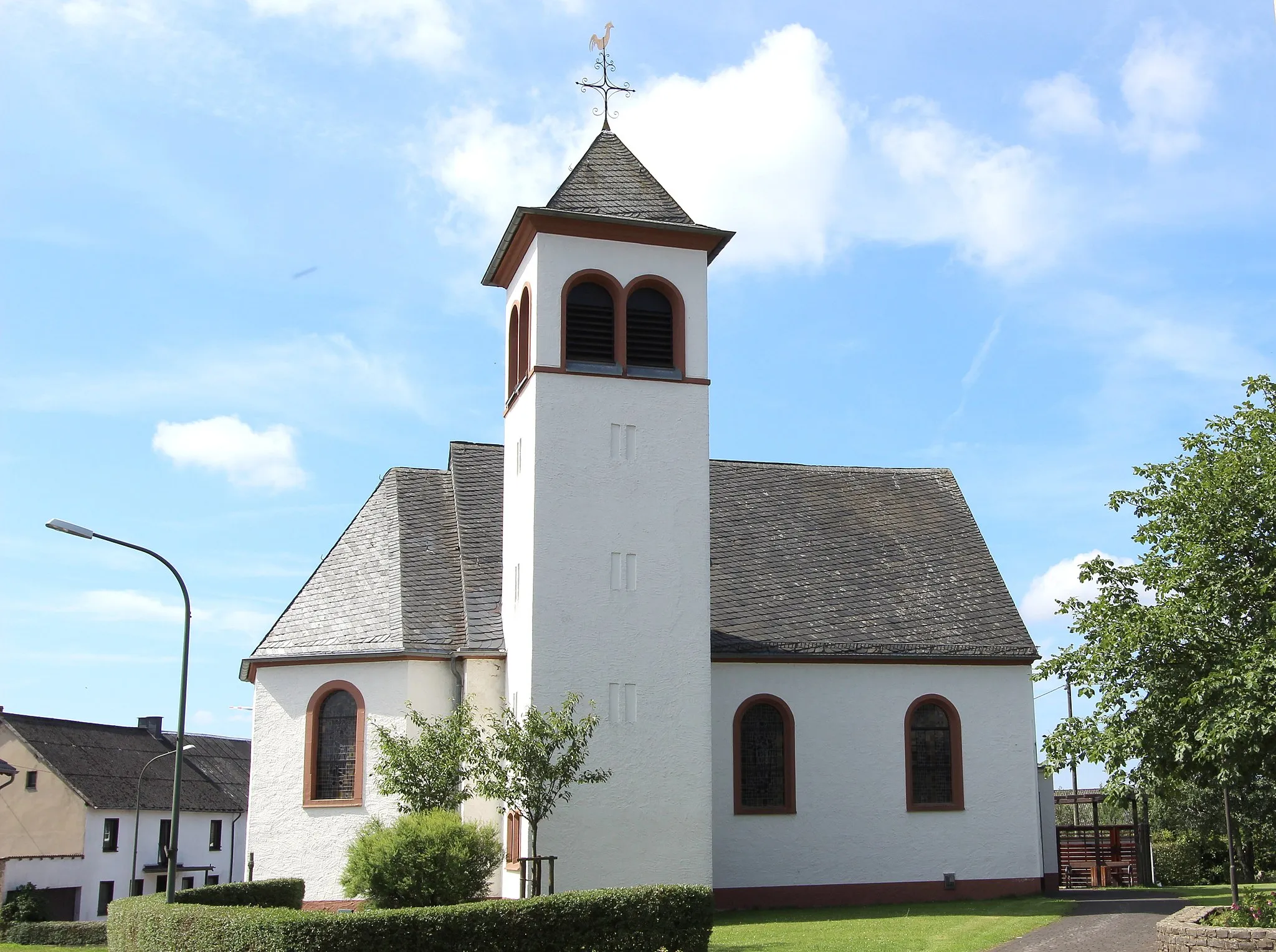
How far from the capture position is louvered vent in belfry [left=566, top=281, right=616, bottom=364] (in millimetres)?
24984

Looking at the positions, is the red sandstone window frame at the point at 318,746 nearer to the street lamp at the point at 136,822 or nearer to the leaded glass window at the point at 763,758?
the leaded glass window at the point at 763,758

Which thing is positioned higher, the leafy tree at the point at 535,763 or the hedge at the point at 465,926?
the leafy tree at the point at 535,763

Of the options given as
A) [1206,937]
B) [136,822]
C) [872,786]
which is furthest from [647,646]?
[136,822]

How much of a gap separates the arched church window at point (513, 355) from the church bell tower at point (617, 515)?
0.55m

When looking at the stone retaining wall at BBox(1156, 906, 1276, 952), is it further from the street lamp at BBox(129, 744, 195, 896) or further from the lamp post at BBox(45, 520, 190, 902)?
the street lamp at BBox(129, 744, 195, 896)

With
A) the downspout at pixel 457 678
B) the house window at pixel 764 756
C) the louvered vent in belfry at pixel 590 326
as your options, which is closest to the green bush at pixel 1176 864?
the house window at pixel 764 756

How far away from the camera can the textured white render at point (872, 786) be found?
26.3m

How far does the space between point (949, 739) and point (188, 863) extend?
46.8 meters

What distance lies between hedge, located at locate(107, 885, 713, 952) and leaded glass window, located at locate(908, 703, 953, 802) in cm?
1093

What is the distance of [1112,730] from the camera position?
18000mm

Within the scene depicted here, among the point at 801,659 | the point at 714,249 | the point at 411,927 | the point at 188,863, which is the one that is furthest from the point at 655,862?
the point at 188,863

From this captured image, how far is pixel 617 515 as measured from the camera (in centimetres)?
2411

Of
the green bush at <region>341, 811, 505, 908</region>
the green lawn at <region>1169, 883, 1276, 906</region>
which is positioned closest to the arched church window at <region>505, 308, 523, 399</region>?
the green bush at <region>341, 811, 505, 908</region>

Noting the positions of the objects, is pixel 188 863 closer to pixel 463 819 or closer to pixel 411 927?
pixel 463 819
